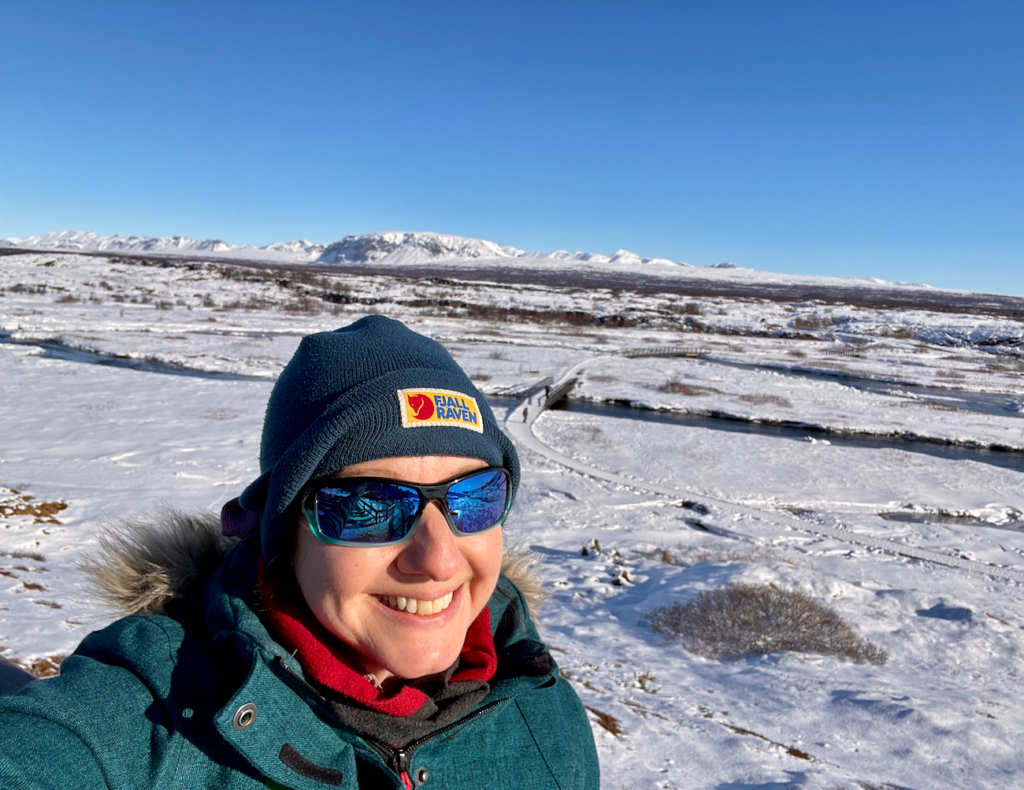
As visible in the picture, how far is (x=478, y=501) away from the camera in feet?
4.90

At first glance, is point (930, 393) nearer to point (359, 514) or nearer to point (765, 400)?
point (765, 400)

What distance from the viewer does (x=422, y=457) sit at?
4.71ft

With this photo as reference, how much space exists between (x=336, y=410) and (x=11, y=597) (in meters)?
4.82

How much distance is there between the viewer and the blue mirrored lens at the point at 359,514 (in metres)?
1.34

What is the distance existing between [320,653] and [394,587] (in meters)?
0.19

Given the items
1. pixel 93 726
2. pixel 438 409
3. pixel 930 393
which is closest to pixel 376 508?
pixel 438 409

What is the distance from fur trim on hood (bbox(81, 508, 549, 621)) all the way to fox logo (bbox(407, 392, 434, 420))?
0.62 m

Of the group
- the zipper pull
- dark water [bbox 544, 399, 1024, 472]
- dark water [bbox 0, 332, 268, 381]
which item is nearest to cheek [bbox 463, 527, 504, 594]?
the zipper pull

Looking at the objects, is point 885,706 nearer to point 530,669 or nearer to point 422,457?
point 530,669

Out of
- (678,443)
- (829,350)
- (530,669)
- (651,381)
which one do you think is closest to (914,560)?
(678,443)

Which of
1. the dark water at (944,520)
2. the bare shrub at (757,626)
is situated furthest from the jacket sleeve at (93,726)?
the dark water at (944,520)

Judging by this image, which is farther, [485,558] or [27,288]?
[27,288]

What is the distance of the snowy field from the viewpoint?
4.05 meters

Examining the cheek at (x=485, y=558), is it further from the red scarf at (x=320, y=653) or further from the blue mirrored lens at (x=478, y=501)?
the red scarf at (x=320, y=653)
